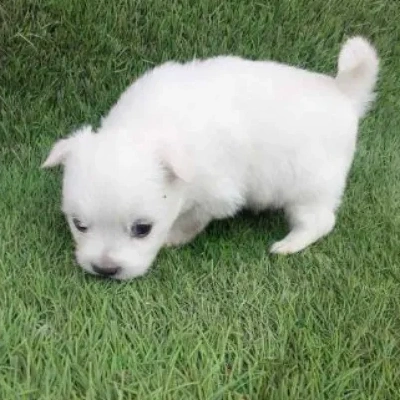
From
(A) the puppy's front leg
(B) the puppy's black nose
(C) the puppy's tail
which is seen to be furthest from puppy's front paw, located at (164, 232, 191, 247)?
(C) the puppy's tail

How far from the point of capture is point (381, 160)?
358 cm

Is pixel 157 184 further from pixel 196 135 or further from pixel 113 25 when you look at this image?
pixel 113 25

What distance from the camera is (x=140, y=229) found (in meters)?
2.60

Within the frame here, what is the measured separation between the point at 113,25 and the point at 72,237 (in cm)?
135

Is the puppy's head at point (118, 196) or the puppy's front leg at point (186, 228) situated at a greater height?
the puppy's head at point (118, 196)

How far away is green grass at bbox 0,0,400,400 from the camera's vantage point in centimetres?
233

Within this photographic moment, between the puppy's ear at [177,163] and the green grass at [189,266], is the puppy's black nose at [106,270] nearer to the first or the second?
the green grass at [189,266]

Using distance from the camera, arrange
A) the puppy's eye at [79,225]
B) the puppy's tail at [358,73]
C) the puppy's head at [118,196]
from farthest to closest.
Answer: the puppy's tail at [358,73], the puppy's eye at [79,225], the puppy's head at [118,196]

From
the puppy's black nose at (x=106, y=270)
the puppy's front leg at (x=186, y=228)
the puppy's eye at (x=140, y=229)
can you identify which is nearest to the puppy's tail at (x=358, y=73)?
the puppy's front leg at (x=186, y=228)

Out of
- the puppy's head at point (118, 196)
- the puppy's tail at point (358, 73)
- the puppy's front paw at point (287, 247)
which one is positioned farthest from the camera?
the puppy's tail at point (358, 73)

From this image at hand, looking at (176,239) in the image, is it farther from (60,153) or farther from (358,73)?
(358,73)

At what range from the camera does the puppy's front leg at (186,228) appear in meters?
2.95

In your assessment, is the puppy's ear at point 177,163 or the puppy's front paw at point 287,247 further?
the puppy's front paw at point 287,247

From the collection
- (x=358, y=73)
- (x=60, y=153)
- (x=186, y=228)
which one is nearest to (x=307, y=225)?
(x=186, y=228)
